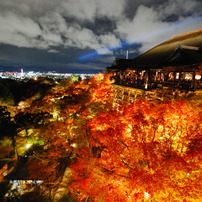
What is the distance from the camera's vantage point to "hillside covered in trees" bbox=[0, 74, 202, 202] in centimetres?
776

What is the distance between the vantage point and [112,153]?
10.9 meters

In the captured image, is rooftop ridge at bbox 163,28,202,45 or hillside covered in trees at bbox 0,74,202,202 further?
rooftop ridge at bbox 163,28,202,45

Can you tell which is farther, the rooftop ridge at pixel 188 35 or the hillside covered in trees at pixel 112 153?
the rooftop ridge at pixel 188 35

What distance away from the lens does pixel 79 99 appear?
21.3 meters

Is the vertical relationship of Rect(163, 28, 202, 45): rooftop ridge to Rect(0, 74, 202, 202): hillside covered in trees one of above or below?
above

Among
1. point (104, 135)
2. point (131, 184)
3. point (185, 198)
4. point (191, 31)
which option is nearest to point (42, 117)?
point (104, 135)

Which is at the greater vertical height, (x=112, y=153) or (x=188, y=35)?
(x=188, y=35)

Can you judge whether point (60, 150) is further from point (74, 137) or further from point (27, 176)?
point (27, 176)

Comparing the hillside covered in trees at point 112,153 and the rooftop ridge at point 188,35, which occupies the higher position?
the rooftop ridge at point 188,35

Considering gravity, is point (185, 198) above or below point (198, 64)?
below

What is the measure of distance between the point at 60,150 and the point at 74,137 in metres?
2.36

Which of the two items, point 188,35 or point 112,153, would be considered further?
point 188,35

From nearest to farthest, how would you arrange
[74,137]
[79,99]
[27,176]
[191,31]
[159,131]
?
[159,131]
[27,176]
[191,31]
[74,137]
[79,99]

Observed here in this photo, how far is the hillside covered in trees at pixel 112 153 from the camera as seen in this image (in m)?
7.76
